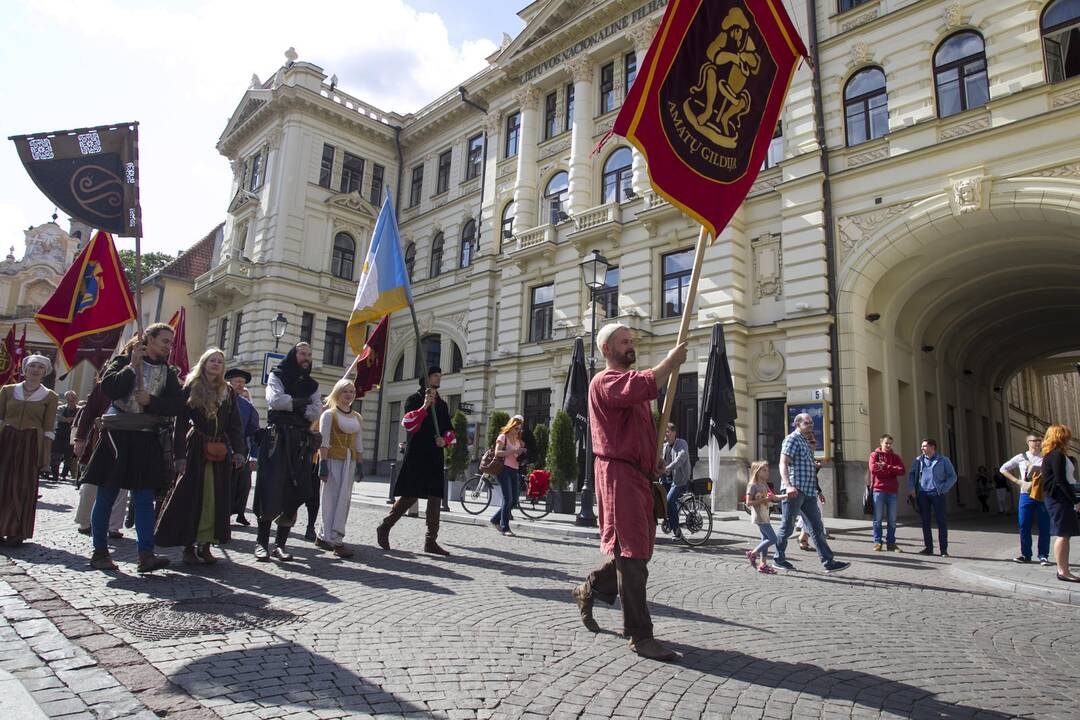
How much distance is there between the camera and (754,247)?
1955cm

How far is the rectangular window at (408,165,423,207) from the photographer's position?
111 feet

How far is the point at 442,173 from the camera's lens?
3275 cm

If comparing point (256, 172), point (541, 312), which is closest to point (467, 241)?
point (541, 312)

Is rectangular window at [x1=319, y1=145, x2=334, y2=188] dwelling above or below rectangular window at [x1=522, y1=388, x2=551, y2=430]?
above

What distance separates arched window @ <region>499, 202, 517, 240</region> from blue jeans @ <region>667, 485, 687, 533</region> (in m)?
17.9

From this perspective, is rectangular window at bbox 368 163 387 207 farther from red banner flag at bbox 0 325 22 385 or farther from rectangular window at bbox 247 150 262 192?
red banner flag at bbox 0 325 22 385

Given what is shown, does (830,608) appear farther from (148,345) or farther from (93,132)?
(93,132)

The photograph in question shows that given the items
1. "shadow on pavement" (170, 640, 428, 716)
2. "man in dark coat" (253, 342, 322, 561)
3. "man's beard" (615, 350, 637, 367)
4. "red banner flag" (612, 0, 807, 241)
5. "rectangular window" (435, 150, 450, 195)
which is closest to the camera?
"shadow on pavement" (170, 640, 428, 716)

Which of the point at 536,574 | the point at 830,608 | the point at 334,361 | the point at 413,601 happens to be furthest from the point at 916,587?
the point at 334,361

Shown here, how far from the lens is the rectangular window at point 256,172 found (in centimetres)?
3406

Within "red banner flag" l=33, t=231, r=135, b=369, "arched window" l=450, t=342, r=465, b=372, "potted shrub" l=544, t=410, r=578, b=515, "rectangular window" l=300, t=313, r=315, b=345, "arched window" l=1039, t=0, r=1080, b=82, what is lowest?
"potted shrub" l=544, t=410, r=578, b=515

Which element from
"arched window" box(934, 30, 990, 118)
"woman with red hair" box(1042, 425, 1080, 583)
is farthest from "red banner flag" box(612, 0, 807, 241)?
"arched window" box(934, 30, 990, 118)

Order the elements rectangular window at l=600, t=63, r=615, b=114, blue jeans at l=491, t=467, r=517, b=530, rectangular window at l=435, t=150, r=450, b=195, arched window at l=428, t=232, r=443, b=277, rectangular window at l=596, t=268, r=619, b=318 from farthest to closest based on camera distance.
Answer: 1. rectangular window at l=435, t=150, r=450, b=195
2. arched window at l=428, t=232, r=443, b=277
3. rectangular window at l=600, t=63, r=615, b=114
4. rectangular window at l=596, t=268, r=619, b=318
5. blue jeans at l=491, t=467, r=517, b=530

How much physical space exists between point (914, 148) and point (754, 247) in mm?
4700
